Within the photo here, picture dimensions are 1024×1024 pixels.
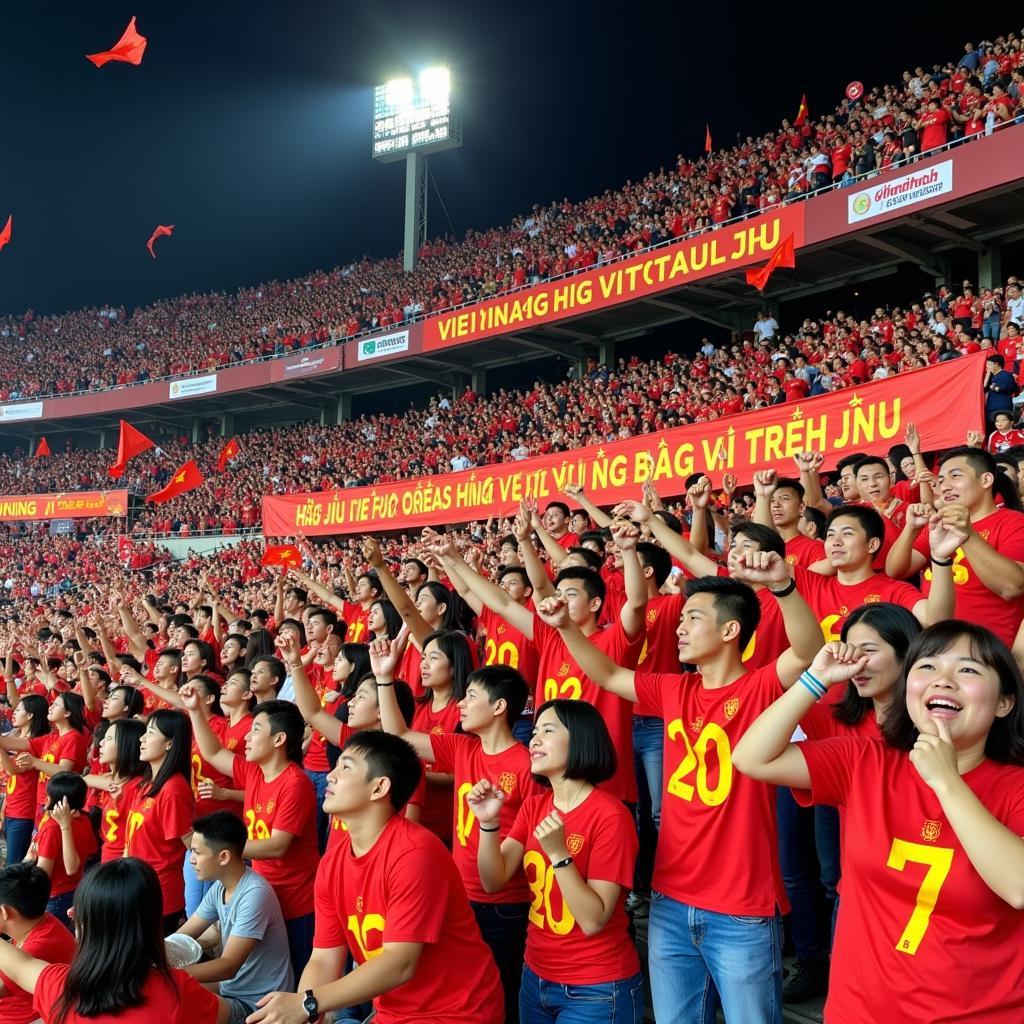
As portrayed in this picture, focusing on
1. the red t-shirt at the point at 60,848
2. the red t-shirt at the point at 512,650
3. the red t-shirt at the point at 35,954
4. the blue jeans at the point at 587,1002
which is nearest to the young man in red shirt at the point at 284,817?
the red t-shirt at the point at 35,954

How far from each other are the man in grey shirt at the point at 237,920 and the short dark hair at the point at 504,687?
3.92ft

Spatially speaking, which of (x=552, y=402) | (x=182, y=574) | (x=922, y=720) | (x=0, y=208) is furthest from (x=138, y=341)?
(x=922, y=720)

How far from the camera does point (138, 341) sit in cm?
3241

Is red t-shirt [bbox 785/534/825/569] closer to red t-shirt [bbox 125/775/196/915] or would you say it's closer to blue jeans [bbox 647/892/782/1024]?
blue jeans [bbox 647/892/782/1024]

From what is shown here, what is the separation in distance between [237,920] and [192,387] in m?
25.5

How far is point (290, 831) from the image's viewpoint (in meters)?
4.09

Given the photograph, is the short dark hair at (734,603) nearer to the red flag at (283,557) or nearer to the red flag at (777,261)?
the red flag at (283,557)

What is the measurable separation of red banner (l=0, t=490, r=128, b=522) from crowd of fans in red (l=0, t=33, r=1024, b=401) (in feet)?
13.8

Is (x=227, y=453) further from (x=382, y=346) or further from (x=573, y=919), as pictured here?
(x=573, y=919)

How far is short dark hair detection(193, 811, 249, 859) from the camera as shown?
3.70 metres

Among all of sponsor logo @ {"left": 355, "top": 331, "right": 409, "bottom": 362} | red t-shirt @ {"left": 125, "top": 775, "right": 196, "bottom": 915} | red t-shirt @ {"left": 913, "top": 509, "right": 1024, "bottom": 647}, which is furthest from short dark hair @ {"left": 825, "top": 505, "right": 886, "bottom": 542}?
sponsor logo @ {"left": 355, "top": 331, "right": 409, "bottom": 362}


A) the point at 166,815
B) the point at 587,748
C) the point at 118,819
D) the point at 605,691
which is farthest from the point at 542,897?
the point at 118,819

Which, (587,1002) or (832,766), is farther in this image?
(587,1002)

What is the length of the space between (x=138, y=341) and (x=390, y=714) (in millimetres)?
31987
